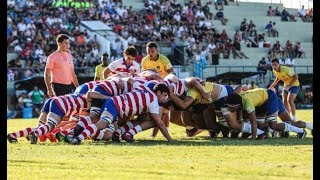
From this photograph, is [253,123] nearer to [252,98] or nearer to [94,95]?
[252,98]

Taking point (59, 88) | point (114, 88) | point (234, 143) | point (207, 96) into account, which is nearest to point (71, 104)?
point (114, 88)

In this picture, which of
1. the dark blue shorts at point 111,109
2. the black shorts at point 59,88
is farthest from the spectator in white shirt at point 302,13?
the dark blue shorts at point 111,109

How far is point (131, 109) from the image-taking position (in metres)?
16.1

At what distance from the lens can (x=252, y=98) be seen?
16.9 meters

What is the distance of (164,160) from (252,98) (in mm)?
5335

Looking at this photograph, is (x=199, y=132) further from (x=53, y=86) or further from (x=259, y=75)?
(x=259, y=75)

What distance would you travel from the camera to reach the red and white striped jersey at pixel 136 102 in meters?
16.0

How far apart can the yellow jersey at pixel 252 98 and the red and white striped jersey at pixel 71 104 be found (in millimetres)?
3252

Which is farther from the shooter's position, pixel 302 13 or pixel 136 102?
pixel 302 13

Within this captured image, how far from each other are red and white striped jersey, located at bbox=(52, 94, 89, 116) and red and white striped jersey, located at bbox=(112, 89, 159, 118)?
1.17m

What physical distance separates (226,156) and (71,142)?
4321mm

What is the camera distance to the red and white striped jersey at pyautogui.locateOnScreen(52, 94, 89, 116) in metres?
16.8

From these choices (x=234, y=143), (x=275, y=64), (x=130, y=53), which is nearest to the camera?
(x=234, y=143)
